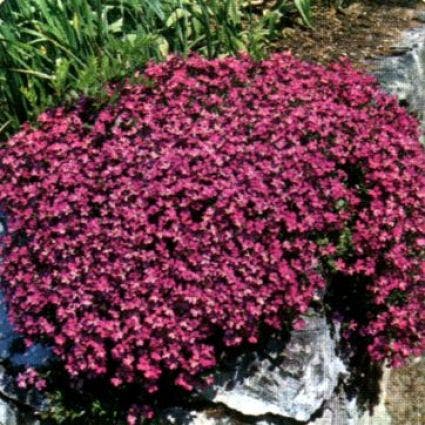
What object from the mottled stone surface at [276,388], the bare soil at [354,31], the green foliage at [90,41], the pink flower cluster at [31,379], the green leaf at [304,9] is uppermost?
the green foliage at [90,41]

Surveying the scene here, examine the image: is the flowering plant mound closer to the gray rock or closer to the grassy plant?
the gray rock

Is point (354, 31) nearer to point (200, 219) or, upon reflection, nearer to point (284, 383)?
point (200, 219)

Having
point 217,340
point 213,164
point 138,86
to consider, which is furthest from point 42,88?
point 217,340

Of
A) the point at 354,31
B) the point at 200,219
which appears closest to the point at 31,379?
the point at 200,219

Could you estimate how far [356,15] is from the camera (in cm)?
602

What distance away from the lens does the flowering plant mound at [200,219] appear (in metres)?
3.77

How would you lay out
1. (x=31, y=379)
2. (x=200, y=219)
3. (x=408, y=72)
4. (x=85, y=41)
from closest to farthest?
(x=200, y=219), (x=31, y=379), (x=85, y=41), (x=408, y=72)

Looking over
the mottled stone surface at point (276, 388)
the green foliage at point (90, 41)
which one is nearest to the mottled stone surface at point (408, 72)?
the green foliage at point (90, 41)

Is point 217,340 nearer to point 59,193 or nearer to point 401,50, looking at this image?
point 59,193

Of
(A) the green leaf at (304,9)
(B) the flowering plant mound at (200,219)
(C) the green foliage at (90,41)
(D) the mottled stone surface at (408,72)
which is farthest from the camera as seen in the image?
(A) the green leaf at (304,9)

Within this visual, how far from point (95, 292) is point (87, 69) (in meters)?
1.29

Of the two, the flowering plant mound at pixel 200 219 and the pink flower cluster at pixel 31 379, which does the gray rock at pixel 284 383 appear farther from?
the pink flower cluster at pixel 31 379

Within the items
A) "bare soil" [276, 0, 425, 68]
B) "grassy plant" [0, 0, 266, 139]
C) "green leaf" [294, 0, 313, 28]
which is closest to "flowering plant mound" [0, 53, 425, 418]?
"grassy plant" [0, 0, 266, 139]

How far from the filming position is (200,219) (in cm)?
390
